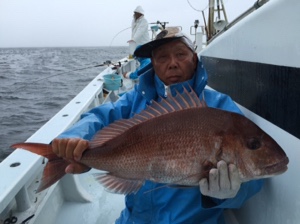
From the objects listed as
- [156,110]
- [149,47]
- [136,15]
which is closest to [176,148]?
[156,110]

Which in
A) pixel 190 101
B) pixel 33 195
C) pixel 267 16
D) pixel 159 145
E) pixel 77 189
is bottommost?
pixel 77 189

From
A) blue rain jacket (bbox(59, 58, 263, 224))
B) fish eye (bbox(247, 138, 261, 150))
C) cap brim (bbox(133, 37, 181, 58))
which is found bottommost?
blue rain jacket (bbox(59, 58, 263, 224))

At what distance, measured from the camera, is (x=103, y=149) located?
1445mm

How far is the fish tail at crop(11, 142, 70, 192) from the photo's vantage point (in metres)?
1.44

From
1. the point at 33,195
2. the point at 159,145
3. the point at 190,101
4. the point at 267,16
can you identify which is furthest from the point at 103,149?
the point at 33,195

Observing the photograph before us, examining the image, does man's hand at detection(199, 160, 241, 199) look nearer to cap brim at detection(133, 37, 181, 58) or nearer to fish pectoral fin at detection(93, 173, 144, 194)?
fish pectoral fin at detection(93, 173, 144, 194)

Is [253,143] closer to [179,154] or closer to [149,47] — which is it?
[179,154]

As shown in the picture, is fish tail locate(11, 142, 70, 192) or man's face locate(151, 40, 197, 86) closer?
fish tail locate(11, 142, 70, 192)

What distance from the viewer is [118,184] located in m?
1.44

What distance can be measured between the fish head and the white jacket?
7.01 m

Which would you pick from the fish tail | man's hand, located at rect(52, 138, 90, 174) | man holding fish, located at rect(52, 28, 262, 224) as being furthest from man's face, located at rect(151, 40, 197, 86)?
the fish tail

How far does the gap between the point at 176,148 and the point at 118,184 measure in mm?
365

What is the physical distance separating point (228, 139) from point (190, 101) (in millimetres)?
288

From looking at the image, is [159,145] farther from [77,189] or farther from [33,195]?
[77,189]
